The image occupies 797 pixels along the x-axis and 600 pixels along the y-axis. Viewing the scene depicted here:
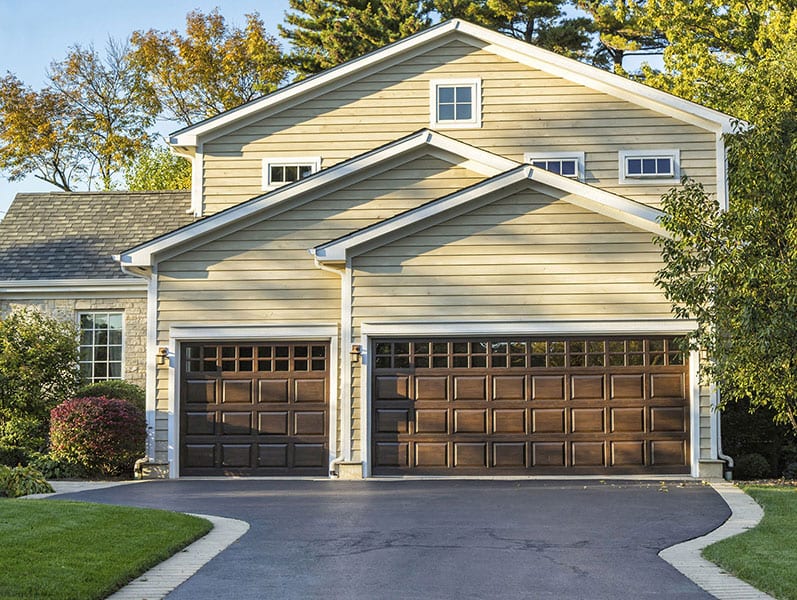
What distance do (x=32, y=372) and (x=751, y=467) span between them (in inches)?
507

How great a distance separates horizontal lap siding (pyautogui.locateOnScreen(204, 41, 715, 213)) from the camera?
21.1 meters

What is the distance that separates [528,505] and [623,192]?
8854 mm

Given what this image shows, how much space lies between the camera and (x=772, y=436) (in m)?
19.6

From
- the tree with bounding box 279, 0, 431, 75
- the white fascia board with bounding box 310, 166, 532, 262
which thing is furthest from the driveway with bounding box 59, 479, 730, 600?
the tree with bounding box 279, 0, 431, 75

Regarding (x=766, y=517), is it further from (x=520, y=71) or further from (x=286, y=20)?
(x=286, y=20)

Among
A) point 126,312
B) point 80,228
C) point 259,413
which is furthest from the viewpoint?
point 80,228

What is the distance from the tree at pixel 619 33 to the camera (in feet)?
126

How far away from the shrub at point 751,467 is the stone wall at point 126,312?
1134cm

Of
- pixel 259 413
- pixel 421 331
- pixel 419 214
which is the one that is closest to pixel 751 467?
pixel 421 331

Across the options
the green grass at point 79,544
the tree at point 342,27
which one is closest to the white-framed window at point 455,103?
the green grass at point 79,544

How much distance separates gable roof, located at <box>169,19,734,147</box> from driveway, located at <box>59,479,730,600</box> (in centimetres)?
744

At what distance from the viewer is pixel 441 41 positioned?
70.8ft

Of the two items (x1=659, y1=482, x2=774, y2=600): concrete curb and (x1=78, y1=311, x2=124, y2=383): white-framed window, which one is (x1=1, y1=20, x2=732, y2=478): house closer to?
(x1=78, y1=311, x2=124, y2=383): white-framed window

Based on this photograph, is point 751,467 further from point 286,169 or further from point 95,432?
point 95,432
